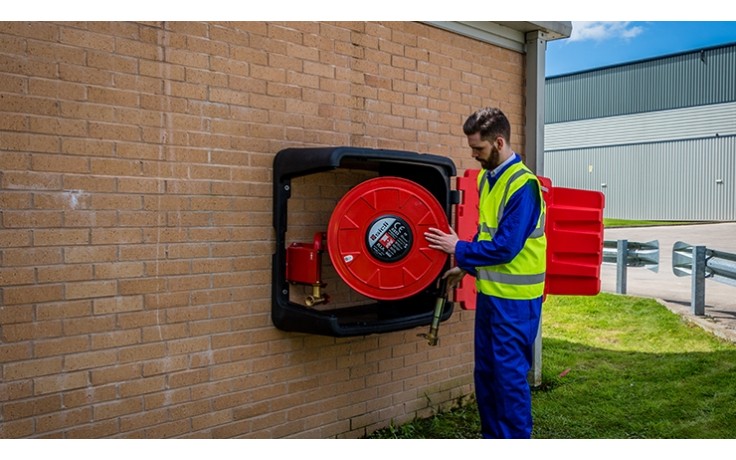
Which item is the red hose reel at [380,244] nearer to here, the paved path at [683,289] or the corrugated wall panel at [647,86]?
the paved path at [683,289]

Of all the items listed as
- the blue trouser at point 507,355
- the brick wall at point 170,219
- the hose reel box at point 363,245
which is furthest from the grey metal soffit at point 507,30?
the blue trouser at point 507,355

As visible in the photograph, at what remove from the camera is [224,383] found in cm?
390

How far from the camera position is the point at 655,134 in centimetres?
2908

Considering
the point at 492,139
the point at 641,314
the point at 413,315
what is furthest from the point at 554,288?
the point at 641,314

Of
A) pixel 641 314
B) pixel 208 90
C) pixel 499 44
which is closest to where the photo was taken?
pixel 208 90

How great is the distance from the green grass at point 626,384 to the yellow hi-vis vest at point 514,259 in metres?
1.47

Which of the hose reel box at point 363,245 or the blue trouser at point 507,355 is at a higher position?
the hose reel box at point 363,245

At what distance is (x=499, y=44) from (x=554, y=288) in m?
1.95

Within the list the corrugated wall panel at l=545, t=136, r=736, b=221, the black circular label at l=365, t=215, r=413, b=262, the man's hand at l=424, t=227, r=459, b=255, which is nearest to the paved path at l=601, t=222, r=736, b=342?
the man's hand at l=424, t=227, r=459, b=255

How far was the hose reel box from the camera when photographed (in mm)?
3896

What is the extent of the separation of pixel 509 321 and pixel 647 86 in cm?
2821

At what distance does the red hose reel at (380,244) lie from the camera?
392 centimetres

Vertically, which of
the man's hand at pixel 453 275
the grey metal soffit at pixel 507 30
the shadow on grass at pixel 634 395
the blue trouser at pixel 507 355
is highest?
the grey metal soffit at pixel 507 30

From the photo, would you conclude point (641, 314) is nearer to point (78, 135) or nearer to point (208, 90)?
point (208, 90)
